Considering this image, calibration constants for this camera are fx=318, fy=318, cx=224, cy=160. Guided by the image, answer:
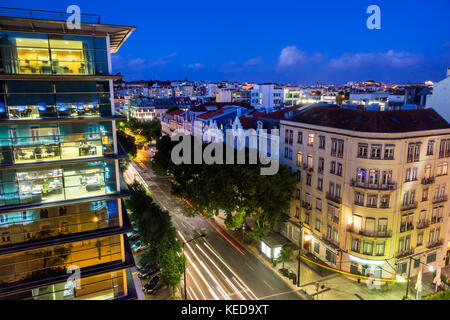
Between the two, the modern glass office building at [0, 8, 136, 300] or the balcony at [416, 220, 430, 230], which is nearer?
the modern glass office building at [0, 8, 136, 300]

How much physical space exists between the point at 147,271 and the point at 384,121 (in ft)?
94.8

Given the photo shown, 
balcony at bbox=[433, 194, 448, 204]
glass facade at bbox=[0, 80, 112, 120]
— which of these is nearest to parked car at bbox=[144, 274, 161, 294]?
glass facade at bbox=[0, 80, 112, 120]

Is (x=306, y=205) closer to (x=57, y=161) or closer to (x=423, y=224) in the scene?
(x=423, y=224)

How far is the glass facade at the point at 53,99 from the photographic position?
19266 millimetres

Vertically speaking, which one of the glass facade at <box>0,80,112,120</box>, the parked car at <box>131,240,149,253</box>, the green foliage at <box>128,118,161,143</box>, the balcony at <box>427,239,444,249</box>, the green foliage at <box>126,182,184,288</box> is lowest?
the parked car at <box>131,240,149,253</box>

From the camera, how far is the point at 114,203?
74.8 ft

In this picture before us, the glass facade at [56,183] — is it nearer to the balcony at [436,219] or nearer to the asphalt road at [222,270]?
the asphalt road at [222,270]

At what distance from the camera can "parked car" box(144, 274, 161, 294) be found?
30875 mm

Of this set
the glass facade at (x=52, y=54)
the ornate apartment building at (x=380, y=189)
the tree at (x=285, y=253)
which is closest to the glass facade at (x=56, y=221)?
the glass facade at (x=52, y=54)

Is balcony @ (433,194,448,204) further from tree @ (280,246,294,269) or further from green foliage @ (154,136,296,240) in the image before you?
tree @ (280,246,294,269)

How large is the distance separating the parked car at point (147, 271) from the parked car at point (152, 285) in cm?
176

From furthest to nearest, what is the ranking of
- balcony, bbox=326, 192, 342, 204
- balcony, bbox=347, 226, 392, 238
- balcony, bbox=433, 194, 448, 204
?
balcony, bbox=433, 194, 448, 204, balcony, bbox=326, 192, 342, 204, balcony, bbox=347, 226, 392, 238
